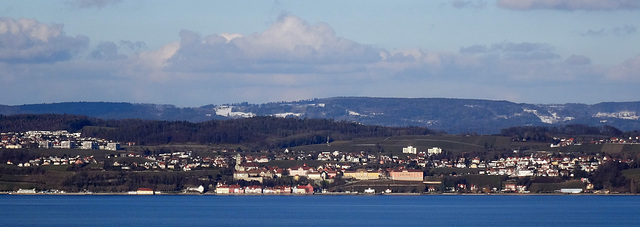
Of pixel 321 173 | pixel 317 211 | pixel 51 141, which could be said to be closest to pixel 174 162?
pixel 321 173

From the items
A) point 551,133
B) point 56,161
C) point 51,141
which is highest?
point 551,133

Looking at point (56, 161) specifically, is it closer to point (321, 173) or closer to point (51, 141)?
point (51, 141)

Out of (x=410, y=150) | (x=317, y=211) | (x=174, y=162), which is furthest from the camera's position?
(x=410, y=150)

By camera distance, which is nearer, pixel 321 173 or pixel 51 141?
pixel 321 173

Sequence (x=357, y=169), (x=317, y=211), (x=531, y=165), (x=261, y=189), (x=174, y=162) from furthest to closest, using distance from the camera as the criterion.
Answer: (x=174, y=162)
(x=531, y=165)
(x=357, y=169)
(x=261, y=189)
(x=317, y=211)

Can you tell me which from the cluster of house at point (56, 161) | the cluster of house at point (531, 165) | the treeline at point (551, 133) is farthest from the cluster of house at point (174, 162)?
the treeline at point (551, 133)

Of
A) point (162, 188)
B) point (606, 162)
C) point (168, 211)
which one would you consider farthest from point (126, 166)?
point (606, 162)

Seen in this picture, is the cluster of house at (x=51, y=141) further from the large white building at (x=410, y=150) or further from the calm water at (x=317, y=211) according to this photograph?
the large white building at (x=410, y=150)
